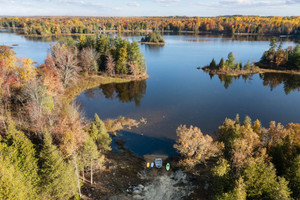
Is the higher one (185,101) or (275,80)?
(275,80)

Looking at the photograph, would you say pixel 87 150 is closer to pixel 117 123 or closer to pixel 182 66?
pixel 117 123

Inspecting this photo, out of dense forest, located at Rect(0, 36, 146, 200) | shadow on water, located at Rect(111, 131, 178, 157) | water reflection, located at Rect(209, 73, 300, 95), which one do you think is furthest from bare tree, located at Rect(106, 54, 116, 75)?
water reflection, located at Rect(209, 73, 300, 95)

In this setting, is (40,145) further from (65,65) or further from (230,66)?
(230,66)

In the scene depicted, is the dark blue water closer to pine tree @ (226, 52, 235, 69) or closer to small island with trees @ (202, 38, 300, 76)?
small island with trees @ (202, 38, 300, 76)

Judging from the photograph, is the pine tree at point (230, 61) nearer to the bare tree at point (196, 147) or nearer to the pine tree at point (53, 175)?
the bare tree at point (196, 147)

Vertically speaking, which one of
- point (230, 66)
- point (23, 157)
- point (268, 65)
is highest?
point (268, 65)

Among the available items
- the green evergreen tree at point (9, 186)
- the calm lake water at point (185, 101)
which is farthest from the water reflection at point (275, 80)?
the green evergreen tree at point (9, 186)

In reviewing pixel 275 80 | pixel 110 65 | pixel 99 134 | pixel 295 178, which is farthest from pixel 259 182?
pixel 275 80
